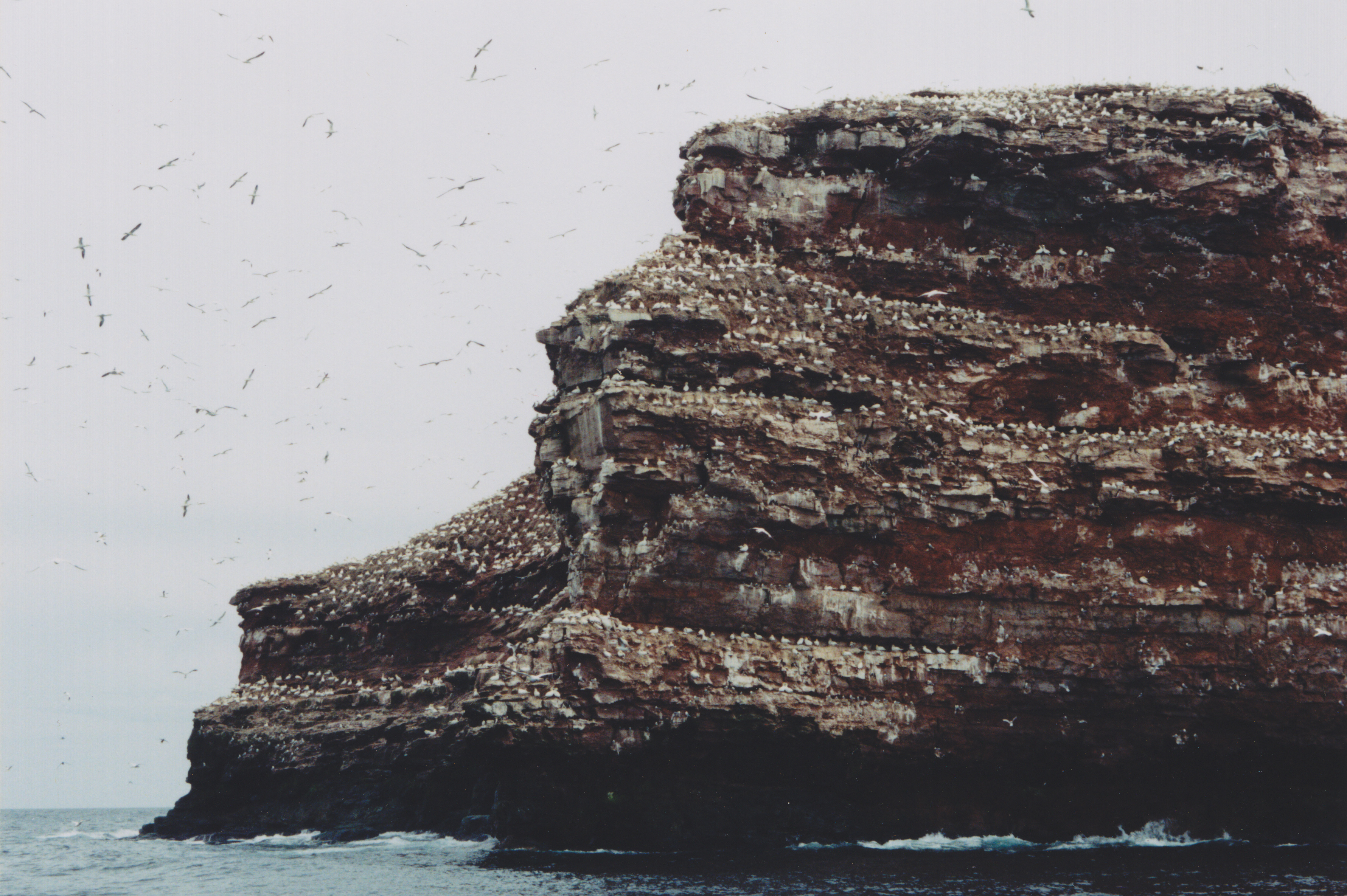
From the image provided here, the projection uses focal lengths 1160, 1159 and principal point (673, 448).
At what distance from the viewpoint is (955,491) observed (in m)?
32.7

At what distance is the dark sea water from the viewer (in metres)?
23.9

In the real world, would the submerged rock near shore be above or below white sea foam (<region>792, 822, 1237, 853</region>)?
above

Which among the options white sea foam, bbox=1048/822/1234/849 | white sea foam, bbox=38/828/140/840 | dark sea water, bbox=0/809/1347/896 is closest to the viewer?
dark sea water, bbox=0/809/1347/896

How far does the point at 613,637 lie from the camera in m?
30.3

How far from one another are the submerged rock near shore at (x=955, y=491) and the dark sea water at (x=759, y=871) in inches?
48.8

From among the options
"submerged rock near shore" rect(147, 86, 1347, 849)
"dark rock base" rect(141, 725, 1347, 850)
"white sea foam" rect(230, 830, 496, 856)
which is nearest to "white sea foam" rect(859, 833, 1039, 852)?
"dark rock base" rect(141, 725, 1347, 850)

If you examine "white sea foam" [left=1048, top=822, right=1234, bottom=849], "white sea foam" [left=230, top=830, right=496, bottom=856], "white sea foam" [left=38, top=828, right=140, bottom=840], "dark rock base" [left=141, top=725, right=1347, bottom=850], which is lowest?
"white sea foam" [left=38, top=828, right=140, bottom=840]

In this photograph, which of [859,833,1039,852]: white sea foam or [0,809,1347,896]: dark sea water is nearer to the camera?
[0,809,1347,896]: dark sea water

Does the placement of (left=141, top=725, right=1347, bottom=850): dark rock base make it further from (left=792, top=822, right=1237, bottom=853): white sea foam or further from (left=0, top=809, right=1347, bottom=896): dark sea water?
(left=0, top=809, right=1347, bottom=896): dark sea water

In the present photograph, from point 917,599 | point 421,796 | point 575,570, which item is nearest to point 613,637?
point 575,570

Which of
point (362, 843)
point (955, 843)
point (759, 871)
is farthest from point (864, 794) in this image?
point (362, 843)

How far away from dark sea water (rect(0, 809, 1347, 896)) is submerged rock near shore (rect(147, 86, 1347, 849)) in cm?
124

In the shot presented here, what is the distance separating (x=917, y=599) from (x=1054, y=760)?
5614 mm

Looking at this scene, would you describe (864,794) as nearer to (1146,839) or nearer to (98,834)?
(1146,839)
